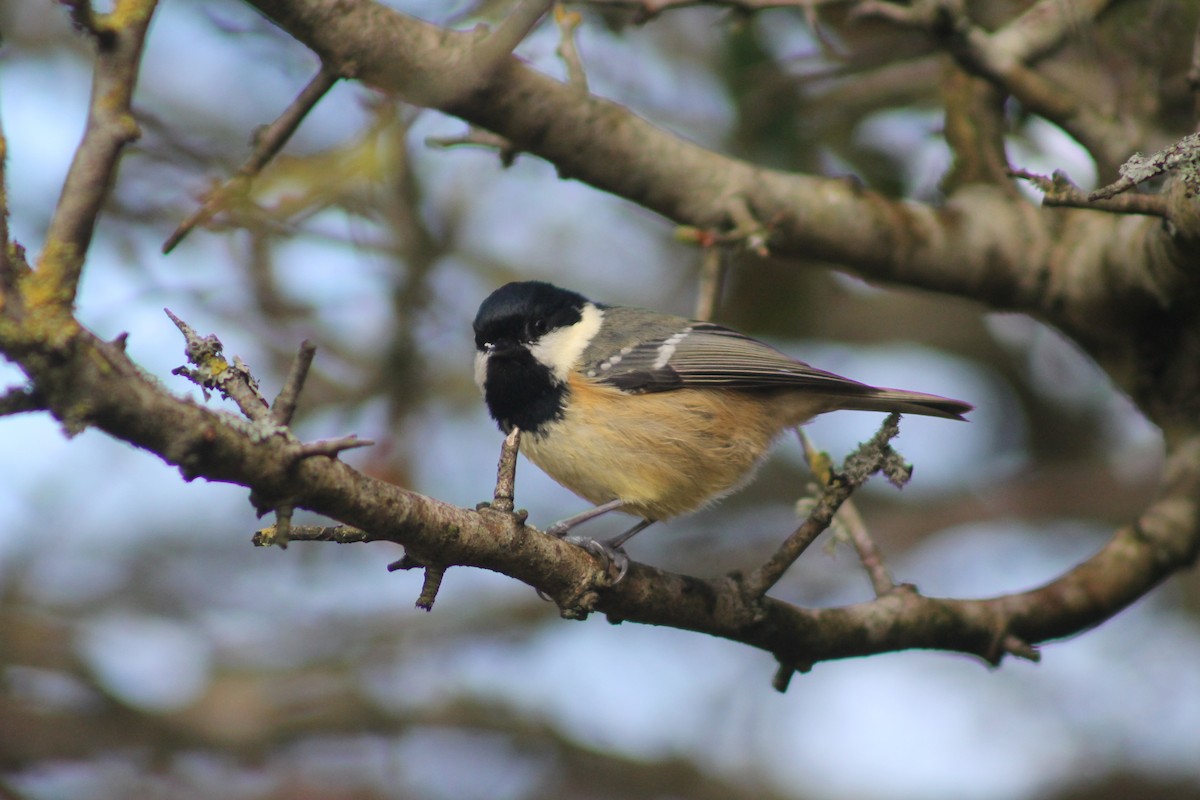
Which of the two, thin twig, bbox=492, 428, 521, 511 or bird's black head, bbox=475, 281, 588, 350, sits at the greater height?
bird's black head, bbox=475, 281, 588, 350

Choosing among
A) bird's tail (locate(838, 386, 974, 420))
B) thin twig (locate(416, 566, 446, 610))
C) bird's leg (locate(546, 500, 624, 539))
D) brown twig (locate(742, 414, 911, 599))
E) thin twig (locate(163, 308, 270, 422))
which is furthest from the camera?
bird's tail (locate(838, 386, 974, 420))

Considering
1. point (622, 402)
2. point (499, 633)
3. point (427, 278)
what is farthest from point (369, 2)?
point (499, 633)

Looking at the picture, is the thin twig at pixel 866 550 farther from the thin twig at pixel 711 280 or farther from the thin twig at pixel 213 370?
the thin twig at pixel 213 370

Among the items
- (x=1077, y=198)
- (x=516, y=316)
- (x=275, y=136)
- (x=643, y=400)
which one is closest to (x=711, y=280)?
(x=643, y=400)

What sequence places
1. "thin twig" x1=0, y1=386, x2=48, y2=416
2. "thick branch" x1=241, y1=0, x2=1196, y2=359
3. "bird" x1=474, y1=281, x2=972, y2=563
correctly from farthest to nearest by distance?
"bird" x1=474, y1=281, x2=972, y2=563
"thick branch" x1=241, y1=0, x2=1196, y2=359
"thin twig" x1=0, y1=386, x2=48, y2=416

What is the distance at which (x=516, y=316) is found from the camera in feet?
13.1

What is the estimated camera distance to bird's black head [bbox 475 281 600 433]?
12.8 ft

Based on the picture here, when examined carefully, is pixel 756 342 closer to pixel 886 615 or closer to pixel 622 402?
pixel 622 402

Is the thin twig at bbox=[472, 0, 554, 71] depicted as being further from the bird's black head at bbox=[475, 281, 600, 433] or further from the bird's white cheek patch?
the bird's white cheek patch

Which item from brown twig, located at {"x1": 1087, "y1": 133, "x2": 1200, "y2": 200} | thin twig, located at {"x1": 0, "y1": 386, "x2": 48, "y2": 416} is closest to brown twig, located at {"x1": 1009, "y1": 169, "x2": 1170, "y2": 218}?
brown twig, located at {"x1": 1087, "y1": 133, "x2": 1200, "y2": 200}

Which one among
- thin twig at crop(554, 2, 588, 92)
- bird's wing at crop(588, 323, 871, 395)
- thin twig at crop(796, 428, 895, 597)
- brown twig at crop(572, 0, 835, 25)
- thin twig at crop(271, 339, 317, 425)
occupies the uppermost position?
brown twig at crop(572, 0, 835, 25)

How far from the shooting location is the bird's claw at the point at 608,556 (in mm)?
2885

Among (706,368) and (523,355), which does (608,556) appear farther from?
(706,368)

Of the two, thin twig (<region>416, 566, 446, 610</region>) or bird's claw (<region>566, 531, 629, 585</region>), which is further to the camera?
bird's claw (<region>566, 531, 629, 585</region>)
